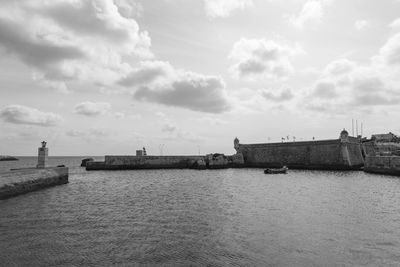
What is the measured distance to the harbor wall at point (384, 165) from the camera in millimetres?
41344

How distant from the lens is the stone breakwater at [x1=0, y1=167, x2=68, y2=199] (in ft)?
68.9

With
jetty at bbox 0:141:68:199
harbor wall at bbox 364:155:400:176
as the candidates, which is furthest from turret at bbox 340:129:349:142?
jetty at bbox 0:141:68:199

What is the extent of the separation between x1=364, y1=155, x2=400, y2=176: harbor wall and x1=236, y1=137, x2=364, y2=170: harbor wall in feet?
16.1

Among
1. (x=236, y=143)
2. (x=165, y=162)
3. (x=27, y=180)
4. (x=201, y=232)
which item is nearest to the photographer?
(x=201, y=232)

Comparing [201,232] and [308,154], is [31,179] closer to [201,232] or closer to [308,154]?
[201,232]

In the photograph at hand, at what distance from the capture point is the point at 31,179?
83.0ft

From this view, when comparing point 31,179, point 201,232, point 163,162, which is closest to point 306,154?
point 163,162

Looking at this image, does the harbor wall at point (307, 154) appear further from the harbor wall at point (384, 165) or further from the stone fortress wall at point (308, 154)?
the harbor wall at point (384, 165)

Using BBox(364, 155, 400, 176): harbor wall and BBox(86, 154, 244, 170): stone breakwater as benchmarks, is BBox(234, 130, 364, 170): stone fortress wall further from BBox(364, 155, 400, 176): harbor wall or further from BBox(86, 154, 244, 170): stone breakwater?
BBox(364, 155, 400, 176): harbor wall

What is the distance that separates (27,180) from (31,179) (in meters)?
0.83

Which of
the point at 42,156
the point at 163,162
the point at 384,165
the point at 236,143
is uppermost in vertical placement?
the point at 236,143

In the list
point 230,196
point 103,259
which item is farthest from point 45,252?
point 230,196

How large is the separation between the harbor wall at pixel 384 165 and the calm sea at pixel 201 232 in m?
24.8

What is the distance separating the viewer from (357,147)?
57312mm
